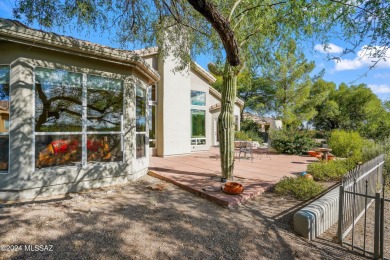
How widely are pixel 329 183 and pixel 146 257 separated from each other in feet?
21.9

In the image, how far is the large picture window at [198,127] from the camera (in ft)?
46.7

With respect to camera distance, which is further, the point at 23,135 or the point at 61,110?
the point at 61,110

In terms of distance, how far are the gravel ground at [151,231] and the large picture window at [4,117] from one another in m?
1.26

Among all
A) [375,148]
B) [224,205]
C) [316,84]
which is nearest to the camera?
[224,205]

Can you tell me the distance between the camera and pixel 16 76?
520 cm

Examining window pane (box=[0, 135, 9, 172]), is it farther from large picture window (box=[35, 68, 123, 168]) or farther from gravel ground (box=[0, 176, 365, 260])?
gravel ground (box=[0, 176, 365, 260])

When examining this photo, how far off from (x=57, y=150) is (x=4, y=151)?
1077mm

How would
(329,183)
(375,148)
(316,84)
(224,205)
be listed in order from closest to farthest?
(224,205), (329,183), (375,148), (316,84)

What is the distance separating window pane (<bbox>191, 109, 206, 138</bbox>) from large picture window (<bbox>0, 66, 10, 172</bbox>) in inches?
392

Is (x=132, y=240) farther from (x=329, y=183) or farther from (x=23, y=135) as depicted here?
(x=329, y=183)

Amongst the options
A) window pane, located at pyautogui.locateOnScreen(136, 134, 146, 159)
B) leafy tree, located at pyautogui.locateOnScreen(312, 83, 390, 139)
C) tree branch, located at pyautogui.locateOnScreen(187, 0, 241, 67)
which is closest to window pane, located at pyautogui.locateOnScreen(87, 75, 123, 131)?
window pane, located at pyautogui.locateOnScreen(136, 134, 146, 159)

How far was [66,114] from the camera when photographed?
5.94 m

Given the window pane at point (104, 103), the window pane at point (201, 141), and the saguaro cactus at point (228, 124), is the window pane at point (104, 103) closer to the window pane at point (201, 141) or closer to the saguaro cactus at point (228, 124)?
the saguaro cactus at point (228, 124)

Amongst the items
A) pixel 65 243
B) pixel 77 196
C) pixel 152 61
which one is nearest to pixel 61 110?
pixel 77 196
